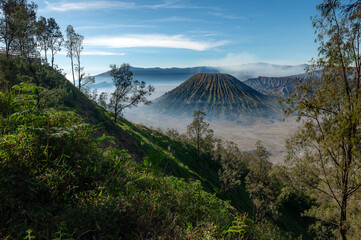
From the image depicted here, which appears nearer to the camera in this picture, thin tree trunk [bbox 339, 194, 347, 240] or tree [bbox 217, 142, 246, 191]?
thin tree trunk [bbox 339, 194, 347, 240]

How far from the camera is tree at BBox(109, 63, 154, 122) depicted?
27.5 meters

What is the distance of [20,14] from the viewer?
14.2 meters

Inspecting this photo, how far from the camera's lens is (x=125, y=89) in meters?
28.2

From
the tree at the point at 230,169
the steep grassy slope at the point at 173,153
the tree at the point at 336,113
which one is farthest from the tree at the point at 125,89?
the tree at the point at 336,113

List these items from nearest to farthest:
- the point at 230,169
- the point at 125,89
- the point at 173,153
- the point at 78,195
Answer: the point at 78,195
the point at 125,89
the point at 173,153
the point at 230,169

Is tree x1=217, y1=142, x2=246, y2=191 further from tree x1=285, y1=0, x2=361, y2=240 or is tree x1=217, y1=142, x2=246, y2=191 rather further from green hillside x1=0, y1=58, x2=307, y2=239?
green hillside x1=0, y1=58, x2=307, y2=239

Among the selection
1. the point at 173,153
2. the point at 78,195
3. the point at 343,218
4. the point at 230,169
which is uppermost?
the point at 78,195

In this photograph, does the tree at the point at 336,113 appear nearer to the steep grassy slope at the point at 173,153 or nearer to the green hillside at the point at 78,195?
the green hillside at the point at 78,195

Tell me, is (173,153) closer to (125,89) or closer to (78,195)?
(125,89)

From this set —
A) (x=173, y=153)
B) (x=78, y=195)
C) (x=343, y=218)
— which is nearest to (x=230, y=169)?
(x=173, y=153)

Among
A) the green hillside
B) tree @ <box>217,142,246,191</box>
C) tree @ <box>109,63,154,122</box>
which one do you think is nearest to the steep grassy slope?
tree @ <box>217,142,246,191</box>

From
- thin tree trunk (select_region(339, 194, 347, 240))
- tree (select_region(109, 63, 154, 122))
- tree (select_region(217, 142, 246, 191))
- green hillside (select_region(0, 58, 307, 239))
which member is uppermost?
tree (select_region(109, 63, 154, 122))

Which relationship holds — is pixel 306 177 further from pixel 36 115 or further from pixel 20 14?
pixel 20 14

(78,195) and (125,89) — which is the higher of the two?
(125,89)
